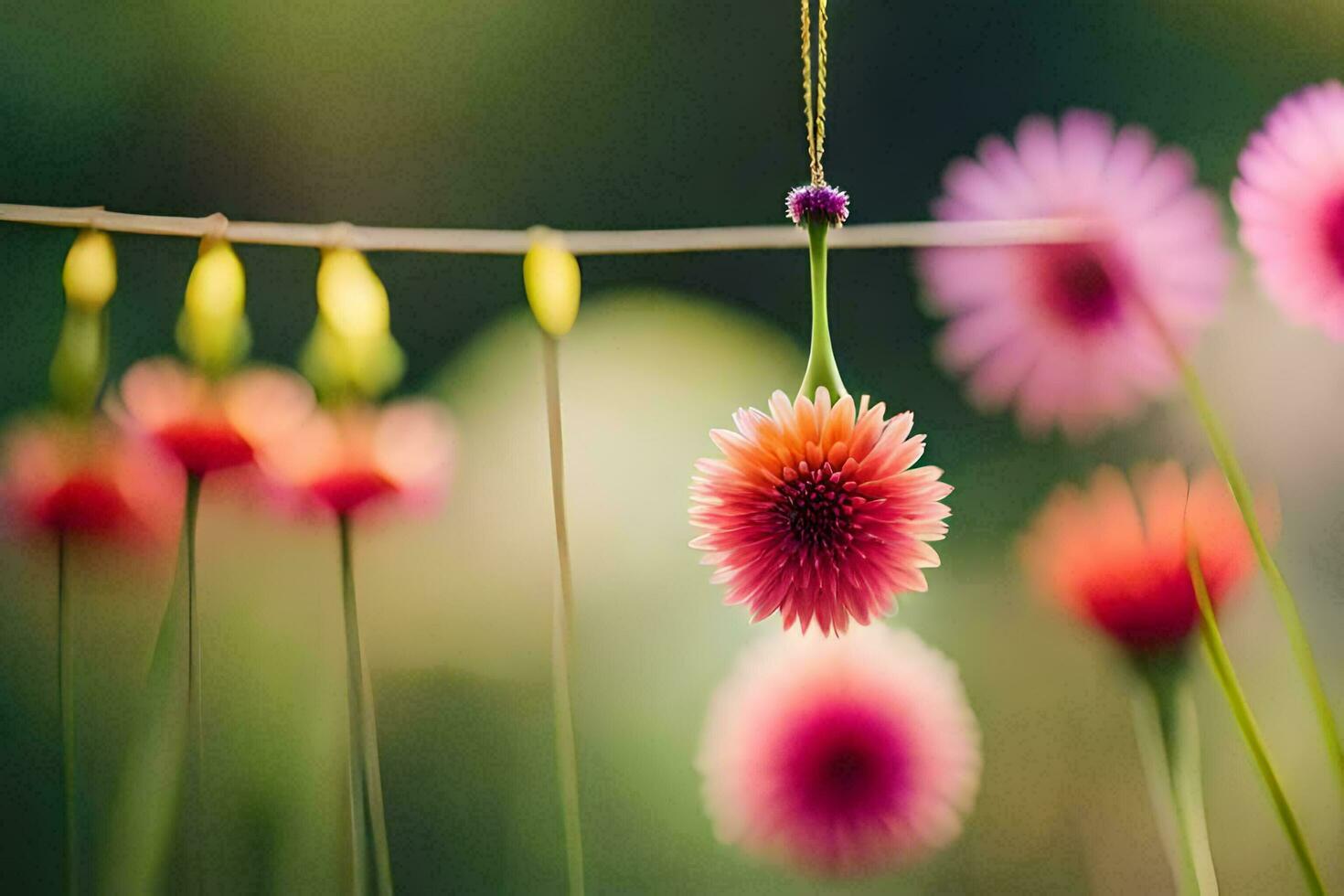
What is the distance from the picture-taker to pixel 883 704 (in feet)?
2.34

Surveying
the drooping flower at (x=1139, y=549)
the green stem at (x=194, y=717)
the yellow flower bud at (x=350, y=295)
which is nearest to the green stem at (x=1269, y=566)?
the drooping flower at (x=1139, y=549)

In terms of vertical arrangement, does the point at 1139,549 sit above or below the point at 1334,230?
below

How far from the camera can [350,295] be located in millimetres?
722

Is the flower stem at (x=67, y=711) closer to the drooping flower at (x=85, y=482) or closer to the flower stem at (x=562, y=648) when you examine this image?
the drooping flower at (x=85, y=482)

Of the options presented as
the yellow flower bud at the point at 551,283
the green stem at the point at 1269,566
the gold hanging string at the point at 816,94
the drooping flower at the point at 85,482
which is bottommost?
the green stem at the point at 1269,566

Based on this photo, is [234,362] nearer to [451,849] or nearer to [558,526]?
[558,526]

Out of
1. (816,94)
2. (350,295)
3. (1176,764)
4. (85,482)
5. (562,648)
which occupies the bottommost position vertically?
(1176,764)

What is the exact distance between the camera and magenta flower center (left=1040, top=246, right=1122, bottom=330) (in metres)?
0.74

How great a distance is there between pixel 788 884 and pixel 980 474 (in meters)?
0.29

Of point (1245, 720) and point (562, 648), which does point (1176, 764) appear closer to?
point (1245, 720)

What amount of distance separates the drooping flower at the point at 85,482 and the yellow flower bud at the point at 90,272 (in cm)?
8

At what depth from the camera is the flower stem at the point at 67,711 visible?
67 centimetres

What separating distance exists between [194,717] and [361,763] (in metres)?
0.11

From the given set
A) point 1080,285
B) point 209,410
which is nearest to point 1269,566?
point 1080,285
